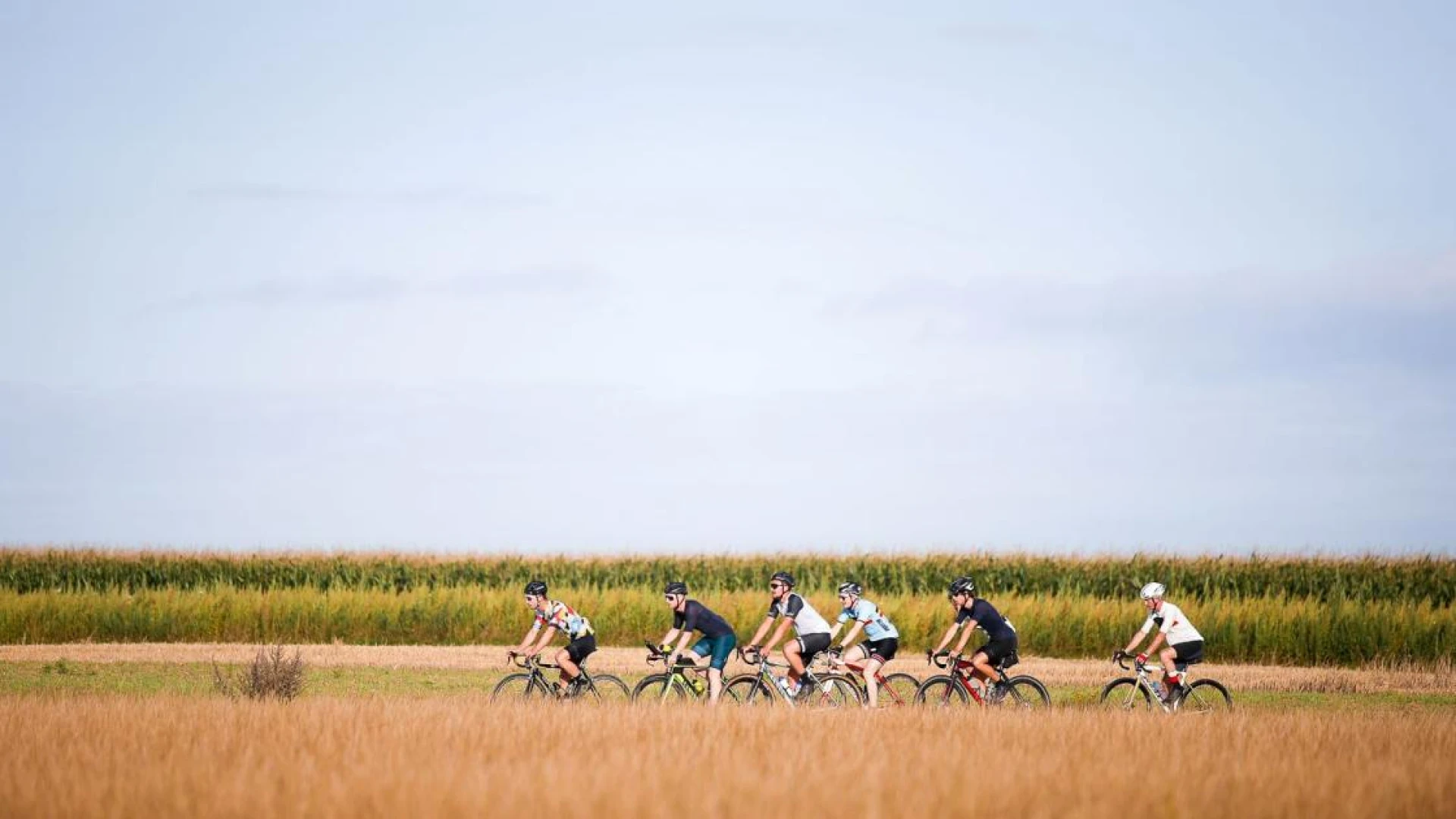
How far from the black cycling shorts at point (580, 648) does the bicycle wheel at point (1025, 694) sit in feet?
19.6

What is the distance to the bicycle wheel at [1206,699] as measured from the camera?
21.8m

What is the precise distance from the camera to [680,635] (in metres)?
20.2

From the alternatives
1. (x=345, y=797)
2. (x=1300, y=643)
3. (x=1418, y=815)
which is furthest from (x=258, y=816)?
(x=1300, y=643)

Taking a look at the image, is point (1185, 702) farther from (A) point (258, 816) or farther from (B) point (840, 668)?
(A) point (258, 816)

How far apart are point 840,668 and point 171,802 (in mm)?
11291

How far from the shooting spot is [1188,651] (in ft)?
71.6

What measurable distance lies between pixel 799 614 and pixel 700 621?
1.41 meters

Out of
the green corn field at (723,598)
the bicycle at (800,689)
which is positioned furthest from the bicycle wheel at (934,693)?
the green corn field at (723,598)

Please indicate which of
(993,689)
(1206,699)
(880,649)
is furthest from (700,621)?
(1206,699)

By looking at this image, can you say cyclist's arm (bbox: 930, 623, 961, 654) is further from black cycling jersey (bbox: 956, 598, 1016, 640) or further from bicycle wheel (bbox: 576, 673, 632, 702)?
bicycle wheel (bbox: 576, 673, 632, 702)

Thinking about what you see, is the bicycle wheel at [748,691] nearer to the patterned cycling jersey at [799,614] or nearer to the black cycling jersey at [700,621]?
the black cycling jersey at [700,621]

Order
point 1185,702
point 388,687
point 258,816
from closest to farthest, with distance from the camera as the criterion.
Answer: point 258,816
point 1185,702
point 388,687

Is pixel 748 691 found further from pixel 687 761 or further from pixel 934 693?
pixel 687 761

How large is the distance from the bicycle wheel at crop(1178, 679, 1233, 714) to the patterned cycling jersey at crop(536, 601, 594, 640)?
8.72 meters
